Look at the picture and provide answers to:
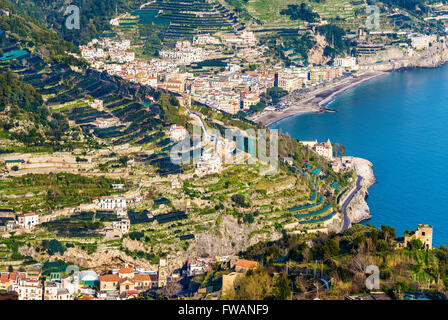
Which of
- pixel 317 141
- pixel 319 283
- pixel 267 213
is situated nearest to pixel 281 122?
pixel 317 141

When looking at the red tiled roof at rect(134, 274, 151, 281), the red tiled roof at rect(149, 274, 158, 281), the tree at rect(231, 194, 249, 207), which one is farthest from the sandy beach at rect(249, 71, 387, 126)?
the red tiled roof at rect(134, 274, 151, 281)

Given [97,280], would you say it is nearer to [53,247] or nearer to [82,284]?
[82,284]

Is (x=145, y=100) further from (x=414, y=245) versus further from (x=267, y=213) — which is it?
(x=414, y=245)

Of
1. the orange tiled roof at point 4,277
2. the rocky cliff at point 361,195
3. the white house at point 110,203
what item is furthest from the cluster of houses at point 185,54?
the orange tiled roof at point 4,277

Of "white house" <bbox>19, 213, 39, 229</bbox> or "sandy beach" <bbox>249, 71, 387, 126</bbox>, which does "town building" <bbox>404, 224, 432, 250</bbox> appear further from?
"sandy beach" <bbox>249, 71, 387, 126</bbox>

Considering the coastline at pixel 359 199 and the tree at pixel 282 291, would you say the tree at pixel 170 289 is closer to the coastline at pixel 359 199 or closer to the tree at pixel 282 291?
the tree at pixel 282 291
